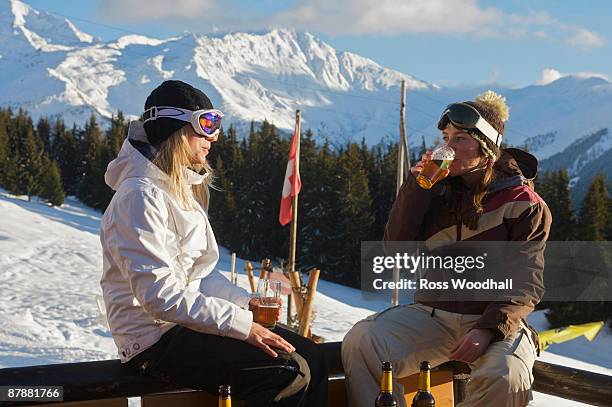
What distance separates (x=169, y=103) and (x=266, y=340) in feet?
3.38

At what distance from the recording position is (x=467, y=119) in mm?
3566

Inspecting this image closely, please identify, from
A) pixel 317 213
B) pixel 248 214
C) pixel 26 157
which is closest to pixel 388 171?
pixel 317 213

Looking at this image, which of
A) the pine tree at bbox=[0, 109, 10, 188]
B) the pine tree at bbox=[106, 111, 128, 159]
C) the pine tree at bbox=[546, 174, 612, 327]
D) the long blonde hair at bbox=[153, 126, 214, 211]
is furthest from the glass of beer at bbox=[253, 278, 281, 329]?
the pine tree at bbox=[106, 111, 128, 159]

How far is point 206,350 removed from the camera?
2.76 metres

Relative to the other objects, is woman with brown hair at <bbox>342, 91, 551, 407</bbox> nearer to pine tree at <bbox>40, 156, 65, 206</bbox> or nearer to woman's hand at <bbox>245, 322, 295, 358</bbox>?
woman's hand at <bbox>245, 322, 295, 358</bbox>

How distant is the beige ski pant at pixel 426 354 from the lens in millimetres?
3041

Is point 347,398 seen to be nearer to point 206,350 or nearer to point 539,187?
point 206,350

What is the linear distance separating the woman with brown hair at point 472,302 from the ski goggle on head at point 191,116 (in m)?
1.07

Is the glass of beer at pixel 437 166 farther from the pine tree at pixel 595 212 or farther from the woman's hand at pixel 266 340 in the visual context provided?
the pine tree at pixel 595 212

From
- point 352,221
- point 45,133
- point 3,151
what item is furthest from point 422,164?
point 45,133

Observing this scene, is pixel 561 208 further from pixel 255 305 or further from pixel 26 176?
pixel 255 305

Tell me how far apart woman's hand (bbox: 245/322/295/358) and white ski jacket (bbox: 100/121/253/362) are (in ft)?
0.12

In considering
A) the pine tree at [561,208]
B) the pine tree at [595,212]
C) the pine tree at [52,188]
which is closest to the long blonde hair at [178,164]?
the pine tree at [595,212]

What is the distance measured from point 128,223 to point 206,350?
559 mm
